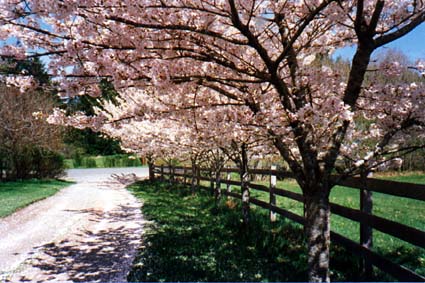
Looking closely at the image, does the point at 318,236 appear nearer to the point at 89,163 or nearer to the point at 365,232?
the point at 365,232

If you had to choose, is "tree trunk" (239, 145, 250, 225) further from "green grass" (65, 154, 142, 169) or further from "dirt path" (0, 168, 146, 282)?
"green grass" (65, 154, 142, 169)

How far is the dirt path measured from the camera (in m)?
5.70

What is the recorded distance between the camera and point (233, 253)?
6.01m

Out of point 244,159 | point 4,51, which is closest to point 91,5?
point 4,51

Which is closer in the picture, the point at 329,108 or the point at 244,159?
the point at 329,108

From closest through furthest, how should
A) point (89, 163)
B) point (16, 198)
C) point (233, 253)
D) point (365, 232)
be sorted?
point (365, 232) → point (233, 253) → point (16, 198) → point (89, 163)

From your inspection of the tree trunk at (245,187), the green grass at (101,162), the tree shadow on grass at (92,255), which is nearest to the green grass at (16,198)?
the tree shadow on grass at (92,255)

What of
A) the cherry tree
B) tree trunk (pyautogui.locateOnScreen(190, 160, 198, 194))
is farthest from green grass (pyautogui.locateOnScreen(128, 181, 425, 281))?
tree trunk (pyautogui.locateOnScreen(190, 160, 198, 194))

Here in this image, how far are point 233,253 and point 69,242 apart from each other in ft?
12.7

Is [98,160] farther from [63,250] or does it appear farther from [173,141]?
[63,250]

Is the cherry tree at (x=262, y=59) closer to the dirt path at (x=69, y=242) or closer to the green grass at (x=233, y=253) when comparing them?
the green grass at (x=233, y=253)

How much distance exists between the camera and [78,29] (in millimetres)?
3271

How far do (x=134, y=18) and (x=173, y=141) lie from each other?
7923 mm

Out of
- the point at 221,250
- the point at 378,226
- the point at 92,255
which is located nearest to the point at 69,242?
the point at 92,255
